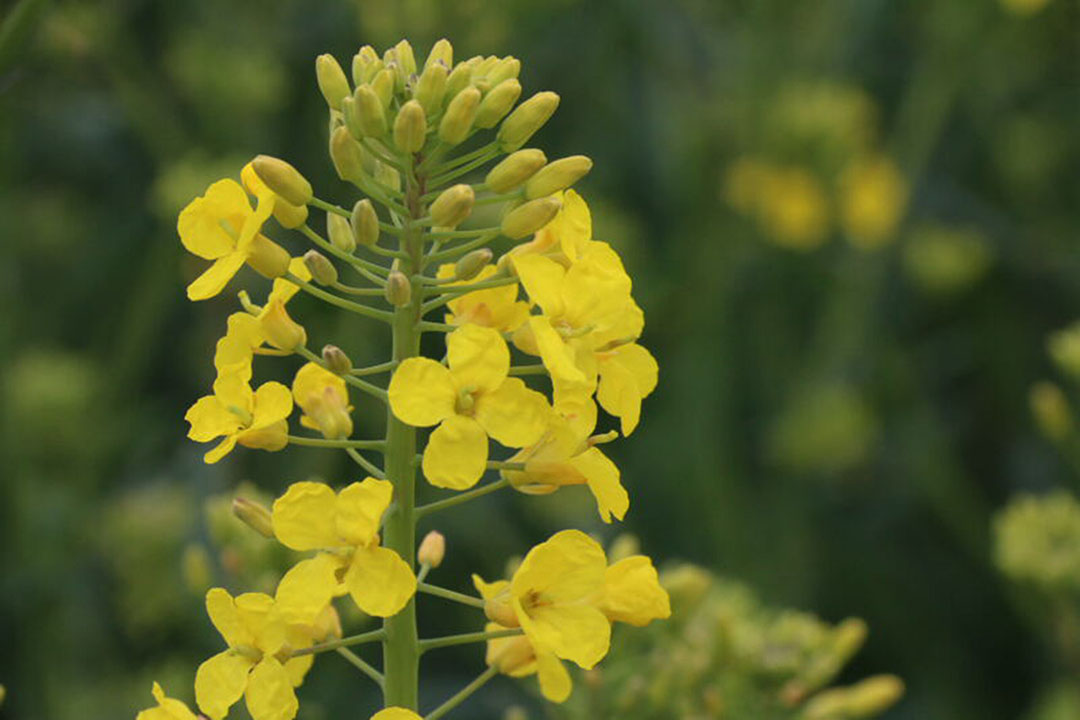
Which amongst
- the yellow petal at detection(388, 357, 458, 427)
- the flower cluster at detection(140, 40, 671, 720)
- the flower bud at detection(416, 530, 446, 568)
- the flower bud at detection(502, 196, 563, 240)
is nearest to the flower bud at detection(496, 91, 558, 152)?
the flower cluster at detection(140, 40, 671, 720)

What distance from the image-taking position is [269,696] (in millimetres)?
1446

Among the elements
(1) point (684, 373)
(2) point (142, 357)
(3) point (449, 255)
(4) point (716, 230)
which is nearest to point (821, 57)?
(4) point (716, 230)

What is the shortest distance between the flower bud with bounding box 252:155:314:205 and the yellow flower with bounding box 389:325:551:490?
25 cm

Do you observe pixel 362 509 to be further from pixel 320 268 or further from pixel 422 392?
pixel 320 268

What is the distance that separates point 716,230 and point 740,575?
3.83ft

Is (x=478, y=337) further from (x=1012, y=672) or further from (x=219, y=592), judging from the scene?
(x=1012, y=672)

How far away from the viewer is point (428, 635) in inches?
151

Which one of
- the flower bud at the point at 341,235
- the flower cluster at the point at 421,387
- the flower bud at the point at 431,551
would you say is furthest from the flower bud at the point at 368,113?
the flower bud at the point at 431,551

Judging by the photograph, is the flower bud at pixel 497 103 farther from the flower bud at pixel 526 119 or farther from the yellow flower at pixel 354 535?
the yellow flower at pixel 354 535

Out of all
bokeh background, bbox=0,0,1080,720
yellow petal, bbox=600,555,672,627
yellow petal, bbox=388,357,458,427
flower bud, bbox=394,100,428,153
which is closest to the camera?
yellow petal, bbox=388,357,458,427

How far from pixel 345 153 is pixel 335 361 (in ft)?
0.70

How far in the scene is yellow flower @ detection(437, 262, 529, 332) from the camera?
164 centimetres

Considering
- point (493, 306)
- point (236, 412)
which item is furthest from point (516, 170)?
point (236, 412)

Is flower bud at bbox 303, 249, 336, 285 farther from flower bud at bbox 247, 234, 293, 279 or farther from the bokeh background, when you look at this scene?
the bokeh background
